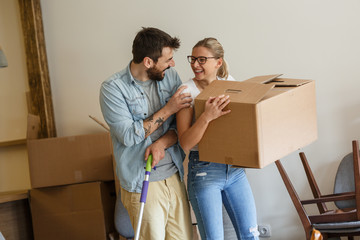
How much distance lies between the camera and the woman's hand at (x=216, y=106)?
1874mm

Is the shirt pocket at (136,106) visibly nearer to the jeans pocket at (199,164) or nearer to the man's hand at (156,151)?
the man's hand at (156,151)

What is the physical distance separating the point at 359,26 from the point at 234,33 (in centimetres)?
81

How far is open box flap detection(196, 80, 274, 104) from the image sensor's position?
1828mm

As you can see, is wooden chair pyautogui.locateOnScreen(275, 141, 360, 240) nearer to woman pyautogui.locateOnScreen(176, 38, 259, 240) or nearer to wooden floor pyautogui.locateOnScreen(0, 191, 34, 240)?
woman pyautogui.locateOnScreen(176, 38, 259, 240)

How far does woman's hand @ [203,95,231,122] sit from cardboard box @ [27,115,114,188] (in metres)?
1.51

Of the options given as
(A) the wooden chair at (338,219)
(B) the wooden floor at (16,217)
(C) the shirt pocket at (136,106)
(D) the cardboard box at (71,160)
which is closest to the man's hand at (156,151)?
(C) the shirt pocket at (136,106)

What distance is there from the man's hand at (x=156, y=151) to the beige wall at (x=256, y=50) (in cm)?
129

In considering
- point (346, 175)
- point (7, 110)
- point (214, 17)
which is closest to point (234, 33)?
point (214, 17)

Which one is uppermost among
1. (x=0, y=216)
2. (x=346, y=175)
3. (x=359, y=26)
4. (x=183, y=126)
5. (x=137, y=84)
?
(x=359, y=26)

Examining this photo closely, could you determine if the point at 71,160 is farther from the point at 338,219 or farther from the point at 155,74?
the point at 338,219

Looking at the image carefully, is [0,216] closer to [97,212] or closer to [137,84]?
[97,212]

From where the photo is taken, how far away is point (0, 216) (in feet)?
11.2

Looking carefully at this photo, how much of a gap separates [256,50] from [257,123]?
1418 mm

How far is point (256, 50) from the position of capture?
10.2 feet
